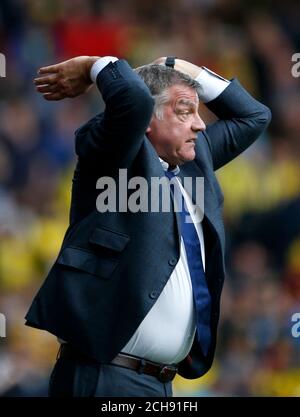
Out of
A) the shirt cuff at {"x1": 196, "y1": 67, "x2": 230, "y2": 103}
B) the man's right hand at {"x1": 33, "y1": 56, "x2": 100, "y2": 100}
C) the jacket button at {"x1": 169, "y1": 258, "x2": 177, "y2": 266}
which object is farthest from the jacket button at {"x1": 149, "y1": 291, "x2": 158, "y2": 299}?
the shirt cuff at {"x1": 196, "y1": 67, "x2": 230, "y2": 103}

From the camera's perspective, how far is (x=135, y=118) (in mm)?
3631

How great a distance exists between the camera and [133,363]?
12.6 feet

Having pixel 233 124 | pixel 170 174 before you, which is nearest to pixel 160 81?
pixel 170 174

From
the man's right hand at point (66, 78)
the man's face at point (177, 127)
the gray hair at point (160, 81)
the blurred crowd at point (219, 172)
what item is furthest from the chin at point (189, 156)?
the blurred crowd at point (219, 172)

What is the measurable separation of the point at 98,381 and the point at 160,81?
38.0 inches

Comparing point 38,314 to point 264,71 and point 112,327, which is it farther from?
point 264,71

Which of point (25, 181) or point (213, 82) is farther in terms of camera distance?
point (25, 181)

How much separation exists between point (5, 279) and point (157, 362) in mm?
3631

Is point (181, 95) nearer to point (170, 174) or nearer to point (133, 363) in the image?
point (170, 174)

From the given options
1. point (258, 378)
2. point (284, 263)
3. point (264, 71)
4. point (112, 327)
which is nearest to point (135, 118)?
point (112, 327)

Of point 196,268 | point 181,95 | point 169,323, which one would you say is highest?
point 181,95

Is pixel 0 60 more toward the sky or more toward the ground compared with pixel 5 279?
more toward the sky

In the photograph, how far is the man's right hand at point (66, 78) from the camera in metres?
3.82

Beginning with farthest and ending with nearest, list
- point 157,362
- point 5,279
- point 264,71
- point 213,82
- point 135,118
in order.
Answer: point 264,71
point 5,279
point 213,82
point 157,362
point 135,118
